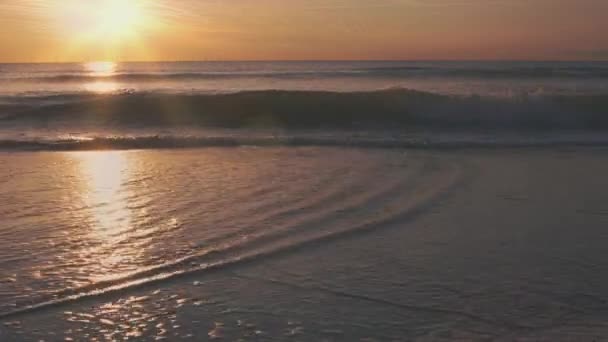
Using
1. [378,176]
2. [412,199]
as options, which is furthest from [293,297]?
[378,176]

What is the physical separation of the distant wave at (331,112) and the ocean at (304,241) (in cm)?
448

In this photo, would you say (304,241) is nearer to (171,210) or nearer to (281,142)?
(171,210)

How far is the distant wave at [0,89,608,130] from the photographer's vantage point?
15586mm

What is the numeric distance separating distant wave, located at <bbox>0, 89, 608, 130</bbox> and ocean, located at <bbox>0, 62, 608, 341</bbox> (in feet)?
14.7

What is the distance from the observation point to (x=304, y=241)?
467 cm

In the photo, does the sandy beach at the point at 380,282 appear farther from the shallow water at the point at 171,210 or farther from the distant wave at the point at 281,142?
the distant wave at the point at 281,142

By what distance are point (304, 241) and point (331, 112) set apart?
12.7m

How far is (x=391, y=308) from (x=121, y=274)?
1.56 meters

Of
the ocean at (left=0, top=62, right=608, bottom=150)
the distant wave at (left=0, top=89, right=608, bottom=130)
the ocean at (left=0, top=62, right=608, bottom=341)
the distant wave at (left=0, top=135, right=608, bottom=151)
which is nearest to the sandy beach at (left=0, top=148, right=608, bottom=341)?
the ocean at (left=0, top=62, right=608, bottom=341)

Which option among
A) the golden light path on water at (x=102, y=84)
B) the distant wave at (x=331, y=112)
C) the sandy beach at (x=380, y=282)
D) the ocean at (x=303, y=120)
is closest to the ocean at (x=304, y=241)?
the sandy beach at (x=380, y=282)

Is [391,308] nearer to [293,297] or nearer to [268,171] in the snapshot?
[293,297]

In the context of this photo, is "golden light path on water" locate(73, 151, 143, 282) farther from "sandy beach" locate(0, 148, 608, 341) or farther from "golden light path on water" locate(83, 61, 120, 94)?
Result: "golden light path on water" locate(83, 61, 120, 94)

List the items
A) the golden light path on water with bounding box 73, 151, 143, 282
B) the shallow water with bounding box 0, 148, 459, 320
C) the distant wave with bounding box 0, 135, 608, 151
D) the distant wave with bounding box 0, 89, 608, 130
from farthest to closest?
the distant wave with bounding box 0, 89, 608, 130
the distant wave with bounding box 0, 135, 608, 151
the golden light path on water with bounding box 73, 151, 143, 282
the shallow water with bounding box 0, 148, 459, 320

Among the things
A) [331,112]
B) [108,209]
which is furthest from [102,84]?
[108,209]
